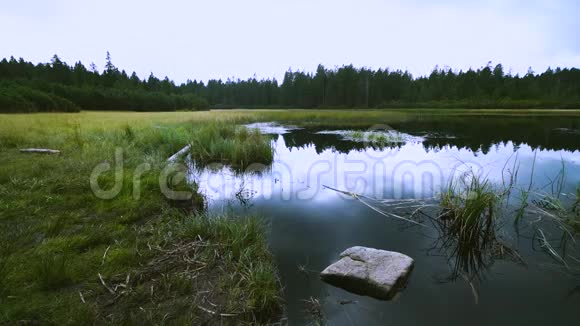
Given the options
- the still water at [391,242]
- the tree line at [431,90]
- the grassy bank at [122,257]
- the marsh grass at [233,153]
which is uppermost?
the tree line at [431,90]

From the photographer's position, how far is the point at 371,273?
3035 mm

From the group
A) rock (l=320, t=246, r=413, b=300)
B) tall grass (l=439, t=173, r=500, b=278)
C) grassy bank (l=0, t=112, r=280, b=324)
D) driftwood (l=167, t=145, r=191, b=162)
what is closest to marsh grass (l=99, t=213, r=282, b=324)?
grassy bank (l=0, t=112, r=280, b=324)

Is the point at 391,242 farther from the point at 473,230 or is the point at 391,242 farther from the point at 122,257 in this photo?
the point at 122,257

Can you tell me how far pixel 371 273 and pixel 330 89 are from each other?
74.0 m

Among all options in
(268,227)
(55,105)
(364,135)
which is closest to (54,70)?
(55,105)

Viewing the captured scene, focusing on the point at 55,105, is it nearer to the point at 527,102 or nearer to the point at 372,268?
the point at 372,268

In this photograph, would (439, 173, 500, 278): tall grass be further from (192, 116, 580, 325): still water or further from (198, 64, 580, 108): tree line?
(198, 64, 580, 108): tree line

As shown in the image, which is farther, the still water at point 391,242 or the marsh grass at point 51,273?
the still water at point 391,242

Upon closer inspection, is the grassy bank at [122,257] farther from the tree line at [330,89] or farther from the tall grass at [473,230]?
the tree line at [330,89]

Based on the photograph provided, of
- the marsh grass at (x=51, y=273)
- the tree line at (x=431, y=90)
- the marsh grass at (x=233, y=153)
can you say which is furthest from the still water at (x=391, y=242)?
the tree line at (x=431, y=90)

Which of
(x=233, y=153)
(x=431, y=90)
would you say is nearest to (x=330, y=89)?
(x=431, y=90)

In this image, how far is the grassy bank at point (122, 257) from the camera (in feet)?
7.40

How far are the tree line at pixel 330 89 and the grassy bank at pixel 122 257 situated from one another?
4047 centimetres

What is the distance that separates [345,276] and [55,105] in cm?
3250
